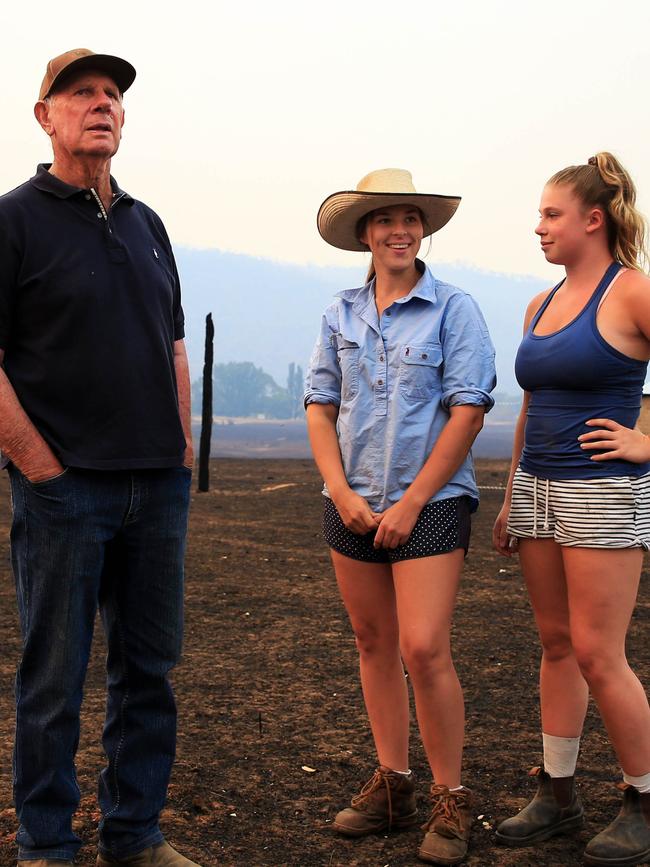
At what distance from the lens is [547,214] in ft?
11.7

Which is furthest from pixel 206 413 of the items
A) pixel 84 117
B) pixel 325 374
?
pixel 84 117

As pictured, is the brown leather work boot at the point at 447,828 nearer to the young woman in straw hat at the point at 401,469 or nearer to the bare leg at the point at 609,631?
the young woman in straw hat at the point at 401,469

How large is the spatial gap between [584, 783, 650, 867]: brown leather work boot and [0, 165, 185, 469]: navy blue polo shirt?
6.28 ft

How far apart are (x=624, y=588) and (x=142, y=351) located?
67.6 inches

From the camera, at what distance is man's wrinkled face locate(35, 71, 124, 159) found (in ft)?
10.6

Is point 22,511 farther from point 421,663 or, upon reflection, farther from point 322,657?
point 322,657

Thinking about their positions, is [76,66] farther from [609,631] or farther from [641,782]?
[641,782]

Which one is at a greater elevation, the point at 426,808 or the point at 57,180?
the point at 57,180

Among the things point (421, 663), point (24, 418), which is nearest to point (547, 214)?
point (421, 663)

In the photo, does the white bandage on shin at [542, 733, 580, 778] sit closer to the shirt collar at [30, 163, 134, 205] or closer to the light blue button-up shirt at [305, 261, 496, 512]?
the light blue button-up shirt at [305, 261, 496, 512]

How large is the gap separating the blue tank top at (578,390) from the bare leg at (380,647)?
2.27ft

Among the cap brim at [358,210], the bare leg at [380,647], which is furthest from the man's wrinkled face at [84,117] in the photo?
the bare leg at [380,647]

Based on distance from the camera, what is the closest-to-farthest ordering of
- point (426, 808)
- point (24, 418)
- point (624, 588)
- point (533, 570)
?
point (24, 418), point (624, 588), point (533, 570), point (426, 808)

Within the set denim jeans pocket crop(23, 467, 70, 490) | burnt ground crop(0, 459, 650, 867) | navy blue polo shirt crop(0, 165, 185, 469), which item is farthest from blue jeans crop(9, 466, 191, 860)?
burnt ground crop(0, 459, 650, 867)
